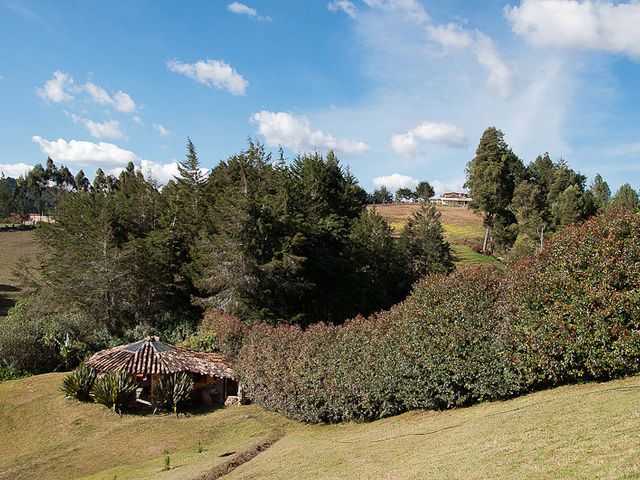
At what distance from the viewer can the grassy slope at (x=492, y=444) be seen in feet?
21.8

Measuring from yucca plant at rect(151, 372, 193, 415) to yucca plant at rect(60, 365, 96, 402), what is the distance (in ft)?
9.46

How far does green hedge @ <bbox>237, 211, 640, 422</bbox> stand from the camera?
1002 cm

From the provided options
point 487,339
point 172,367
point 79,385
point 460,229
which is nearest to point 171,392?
point 172,367

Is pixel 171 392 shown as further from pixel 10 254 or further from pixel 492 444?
pixel 10 254

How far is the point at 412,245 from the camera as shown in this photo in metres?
39.1

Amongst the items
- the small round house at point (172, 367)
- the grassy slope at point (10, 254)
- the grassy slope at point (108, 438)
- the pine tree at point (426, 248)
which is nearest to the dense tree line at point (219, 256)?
the pine tree at point (426, 248)

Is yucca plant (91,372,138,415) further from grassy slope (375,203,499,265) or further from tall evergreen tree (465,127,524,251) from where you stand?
tall evergreen tree (465,127,524,251)

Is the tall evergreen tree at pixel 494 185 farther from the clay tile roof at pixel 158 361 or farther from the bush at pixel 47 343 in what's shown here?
the bush at pixel 47 343

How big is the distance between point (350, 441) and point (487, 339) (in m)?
4.28

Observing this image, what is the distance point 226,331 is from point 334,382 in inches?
292

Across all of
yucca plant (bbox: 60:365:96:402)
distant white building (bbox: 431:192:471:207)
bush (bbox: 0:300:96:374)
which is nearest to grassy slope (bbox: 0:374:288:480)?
yucca plant (bbox: 60:365:96:402)

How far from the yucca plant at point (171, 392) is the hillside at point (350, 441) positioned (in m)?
0.74

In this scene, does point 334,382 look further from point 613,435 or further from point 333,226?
point 333,226

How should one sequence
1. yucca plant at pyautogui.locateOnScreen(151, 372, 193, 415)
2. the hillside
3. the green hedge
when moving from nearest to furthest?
the hillside → the green hedge → yucca plant at pyautogui.locateOnScreen(151, 372, 193, 415)
